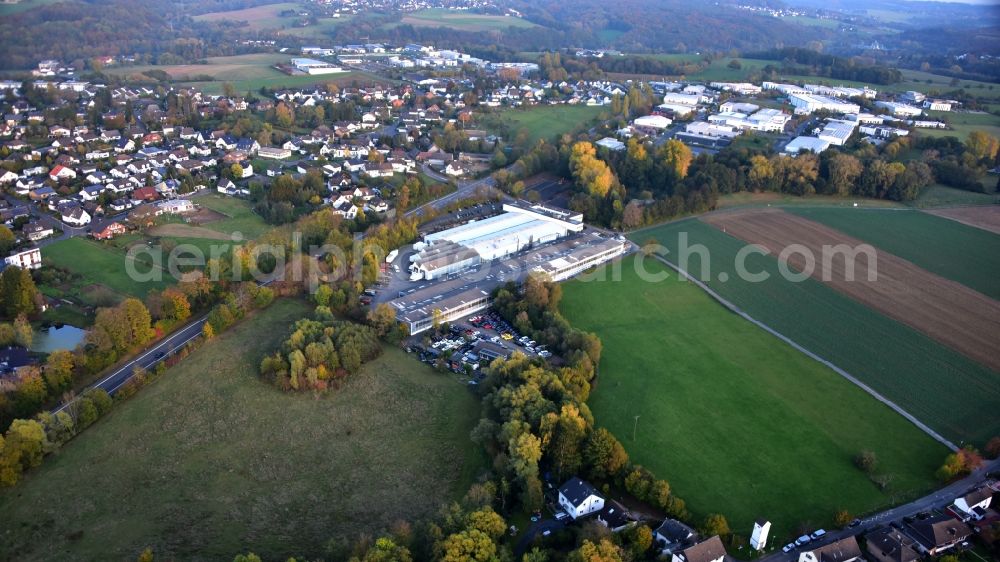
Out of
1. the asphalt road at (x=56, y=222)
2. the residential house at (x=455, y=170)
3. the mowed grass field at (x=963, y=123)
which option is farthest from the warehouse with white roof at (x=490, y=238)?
the mowed grass field at (x=963, y=123)

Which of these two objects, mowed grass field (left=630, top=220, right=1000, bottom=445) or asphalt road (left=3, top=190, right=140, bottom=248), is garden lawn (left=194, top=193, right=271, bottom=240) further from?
mowed grass field (left=630, top=220, right=1000, bottom=445)

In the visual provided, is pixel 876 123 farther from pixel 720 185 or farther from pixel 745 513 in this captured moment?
pixel 745 513

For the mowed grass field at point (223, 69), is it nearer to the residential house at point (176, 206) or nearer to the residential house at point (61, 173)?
the residential house at point (61, 173)

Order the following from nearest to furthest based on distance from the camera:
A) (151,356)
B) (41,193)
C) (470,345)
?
(151,356)
(470,345)
(41,193)

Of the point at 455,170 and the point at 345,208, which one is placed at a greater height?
the point at 455,170

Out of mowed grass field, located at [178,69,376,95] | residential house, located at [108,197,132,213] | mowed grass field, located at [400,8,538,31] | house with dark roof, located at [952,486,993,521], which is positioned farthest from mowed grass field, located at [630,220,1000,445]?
mowed grass field, located at [400,8,538,31]

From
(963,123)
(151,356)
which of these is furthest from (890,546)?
(963,123)

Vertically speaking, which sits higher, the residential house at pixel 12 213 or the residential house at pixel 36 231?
the residential house at pixel 12 213

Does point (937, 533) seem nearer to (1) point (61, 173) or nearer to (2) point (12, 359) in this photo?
(2) point (12, 359)
